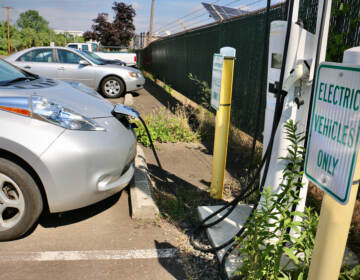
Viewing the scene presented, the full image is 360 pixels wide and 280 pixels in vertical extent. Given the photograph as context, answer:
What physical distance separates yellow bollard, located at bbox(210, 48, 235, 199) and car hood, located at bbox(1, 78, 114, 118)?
46.6 inches

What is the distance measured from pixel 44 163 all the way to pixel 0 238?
0.83m

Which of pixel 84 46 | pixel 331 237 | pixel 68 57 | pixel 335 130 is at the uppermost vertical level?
pixel 84 46

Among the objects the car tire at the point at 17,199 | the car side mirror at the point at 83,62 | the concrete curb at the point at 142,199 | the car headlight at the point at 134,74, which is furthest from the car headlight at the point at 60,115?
the car headlight at the point at 134,74

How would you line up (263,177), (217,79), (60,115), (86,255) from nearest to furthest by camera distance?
(263,177) < (86,255) < (60,115) < (217,79)

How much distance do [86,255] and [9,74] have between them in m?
2.17

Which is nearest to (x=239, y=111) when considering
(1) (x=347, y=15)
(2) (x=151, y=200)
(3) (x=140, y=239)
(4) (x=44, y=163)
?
(1) (x=347, y=15)

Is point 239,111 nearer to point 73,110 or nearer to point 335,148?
point 73,110

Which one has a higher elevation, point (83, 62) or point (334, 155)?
point (83, 62)

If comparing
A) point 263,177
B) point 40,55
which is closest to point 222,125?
point 263,177

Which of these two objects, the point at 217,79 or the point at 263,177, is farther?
the point at 217,79

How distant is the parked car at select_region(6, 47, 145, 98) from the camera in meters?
10.2

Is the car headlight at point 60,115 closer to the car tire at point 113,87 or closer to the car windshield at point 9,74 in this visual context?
the car windshield at point 9,74

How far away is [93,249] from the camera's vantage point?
9.86 feet

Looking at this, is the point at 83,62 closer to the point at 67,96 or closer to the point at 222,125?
the point at 67,96
